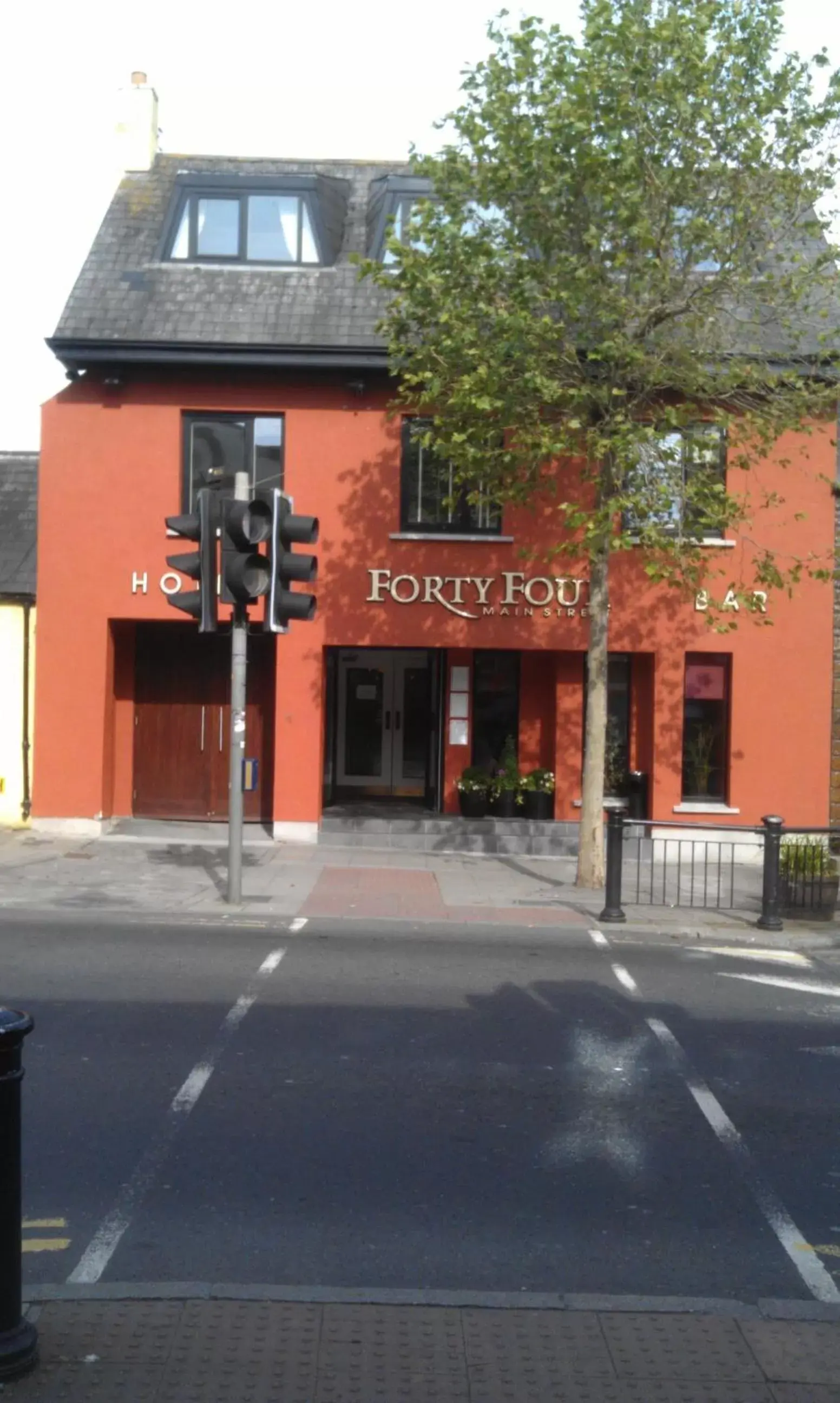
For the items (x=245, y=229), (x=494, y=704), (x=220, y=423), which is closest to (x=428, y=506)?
(x=220, y=423)

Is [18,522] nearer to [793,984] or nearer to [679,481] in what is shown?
[679,481]

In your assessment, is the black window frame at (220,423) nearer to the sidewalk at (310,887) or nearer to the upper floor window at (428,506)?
the upper floor window at (428,506)

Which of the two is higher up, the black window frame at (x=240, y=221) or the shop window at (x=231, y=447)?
the black window frame at (x=240, y=221)

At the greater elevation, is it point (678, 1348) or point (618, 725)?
point (618, 725)

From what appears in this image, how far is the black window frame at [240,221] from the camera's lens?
1930 cm

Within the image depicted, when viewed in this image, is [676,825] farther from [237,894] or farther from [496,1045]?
[496,1045]

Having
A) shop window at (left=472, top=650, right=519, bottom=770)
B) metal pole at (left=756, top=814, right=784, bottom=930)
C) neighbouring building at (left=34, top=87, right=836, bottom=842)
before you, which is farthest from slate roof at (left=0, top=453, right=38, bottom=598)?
metal pole at (left=756, top=814, right=784, bottom=930)

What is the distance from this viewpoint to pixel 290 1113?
6828 millimetres

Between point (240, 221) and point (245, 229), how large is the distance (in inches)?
6.0

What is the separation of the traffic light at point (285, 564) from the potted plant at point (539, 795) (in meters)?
6.65

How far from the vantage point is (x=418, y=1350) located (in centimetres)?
432

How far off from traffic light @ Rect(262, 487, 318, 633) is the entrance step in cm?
605

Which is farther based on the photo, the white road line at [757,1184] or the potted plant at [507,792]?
the potted plant at [507,792]

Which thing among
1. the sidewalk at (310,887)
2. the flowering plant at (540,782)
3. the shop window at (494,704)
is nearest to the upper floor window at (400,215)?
the shop window at (494,704)
